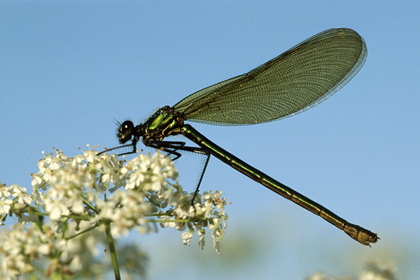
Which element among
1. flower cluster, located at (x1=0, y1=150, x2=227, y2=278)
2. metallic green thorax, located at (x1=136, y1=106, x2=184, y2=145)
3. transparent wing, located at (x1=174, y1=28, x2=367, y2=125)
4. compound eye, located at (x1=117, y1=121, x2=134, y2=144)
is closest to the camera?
flower cluster, located at (x1=0, y1=150, x2=227, y2=278)

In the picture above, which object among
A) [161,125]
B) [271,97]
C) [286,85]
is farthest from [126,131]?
[286,85]

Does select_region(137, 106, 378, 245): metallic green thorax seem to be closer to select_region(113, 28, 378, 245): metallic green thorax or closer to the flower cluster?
select_region(113, 28, 378, 245): metallic green thorax

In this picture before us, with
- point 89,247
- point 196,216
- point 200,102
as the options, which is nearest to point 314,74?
point 200,102

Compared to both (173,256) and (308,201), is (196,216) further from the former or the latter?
(173,256)

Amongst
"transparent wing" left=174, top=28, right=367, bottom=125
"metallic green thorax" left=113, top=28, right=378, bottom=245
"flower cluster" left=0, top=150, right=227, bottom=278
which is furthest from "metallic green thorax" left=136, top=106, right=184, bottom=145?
"flower cluster" left=0, top=150, right=227, bottom=278

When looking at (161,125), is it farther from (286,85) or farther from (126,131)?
(286,85)

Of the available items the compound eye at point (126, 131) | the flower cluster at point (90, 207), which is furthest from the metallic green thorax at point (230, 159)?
the flower cluster at point (90, 207)
